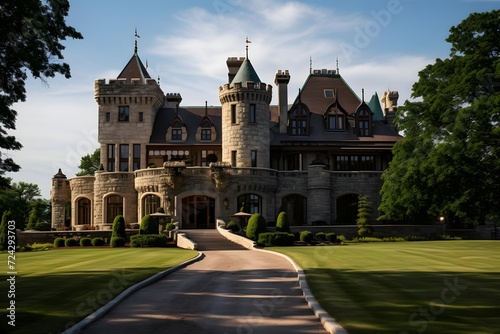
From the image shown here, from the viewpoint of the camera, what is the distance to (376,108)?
65188 millimetres

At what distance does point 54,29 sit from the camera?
19344mm

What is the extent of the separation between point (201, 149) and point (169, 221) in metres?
11.3

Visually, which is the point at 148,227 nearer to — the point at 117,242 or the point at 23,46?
the point at 117,242

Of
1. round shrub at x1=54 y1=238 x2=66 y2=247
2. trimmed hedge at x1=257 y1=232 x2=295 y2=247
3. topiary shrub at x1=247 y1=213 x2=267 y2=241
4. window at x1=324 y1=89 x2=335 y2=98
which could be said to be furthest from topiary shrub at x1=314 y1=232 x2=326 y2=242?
window at x1=324 y1=89 x2=335 y2=98

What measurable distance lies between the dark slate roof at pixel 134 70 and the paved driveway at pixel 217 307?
145 ft

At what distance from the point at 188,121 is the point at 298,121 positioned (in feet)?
42.0

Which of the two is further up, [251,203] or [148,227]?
[251,203]

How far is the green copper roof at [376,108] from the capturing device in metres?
64.2

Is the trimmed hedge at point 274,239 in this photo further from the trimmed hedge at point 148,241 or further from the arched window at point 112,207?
the arched window at point 112,207

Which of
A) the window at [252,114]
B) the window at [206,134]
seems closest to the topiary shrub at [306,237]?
the window at [252,114]

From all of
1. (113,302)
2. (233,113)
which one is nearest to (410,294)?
(113,302)

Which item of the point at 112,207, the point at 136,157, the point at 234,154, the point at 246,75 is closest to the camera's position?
the point at 112,207

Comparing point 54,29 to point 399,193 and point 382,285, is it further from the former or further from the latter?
point 399,193

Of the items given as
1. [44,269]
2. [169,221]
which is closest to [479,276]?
[44,269]
